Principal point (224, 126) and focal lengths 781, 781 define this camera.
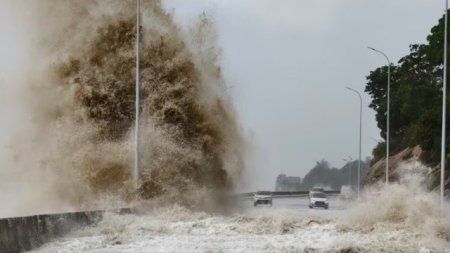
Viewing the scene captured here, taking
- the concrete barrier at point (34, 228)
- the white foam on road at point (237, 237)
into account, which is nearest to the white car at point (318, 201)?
the white foam on road at point (237, 237)

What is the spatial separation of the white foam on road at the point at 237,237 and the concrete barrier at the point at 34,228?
33 cm

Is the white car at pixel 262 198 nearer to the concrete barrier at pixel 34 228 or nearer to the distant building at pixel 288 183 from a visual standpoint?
the concrete barrier at pixel 34 228

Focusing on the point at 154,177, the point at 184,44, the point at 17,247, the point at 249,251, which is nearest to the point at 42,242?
the point at 17,247

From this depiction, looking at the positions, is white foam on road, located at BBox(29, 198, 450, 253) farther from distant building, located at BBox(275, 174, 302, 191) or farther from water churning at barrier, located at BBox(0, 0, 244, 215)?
distant building, located at BBox(275, 174, 302, 191)

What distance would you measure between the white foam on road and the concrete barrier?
1.08ft

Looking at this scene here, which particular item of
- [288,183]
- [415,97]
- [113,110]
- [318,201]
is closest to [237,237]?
[113,110]

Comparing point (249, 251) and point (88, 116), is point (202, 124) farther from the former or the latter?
point (249, 251)

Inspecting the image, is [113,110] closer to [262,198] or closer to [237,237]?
[237,237]

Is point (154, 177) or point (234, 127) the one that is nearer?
point (154, 177)

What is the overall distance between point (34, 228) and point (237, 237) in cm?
530

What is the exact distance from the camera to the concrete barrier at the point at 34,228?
54.0ft

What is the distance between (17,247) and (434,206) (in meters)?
13.6

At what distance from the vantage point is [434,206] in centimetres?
2475

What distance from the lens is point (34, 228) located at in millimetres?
18484
